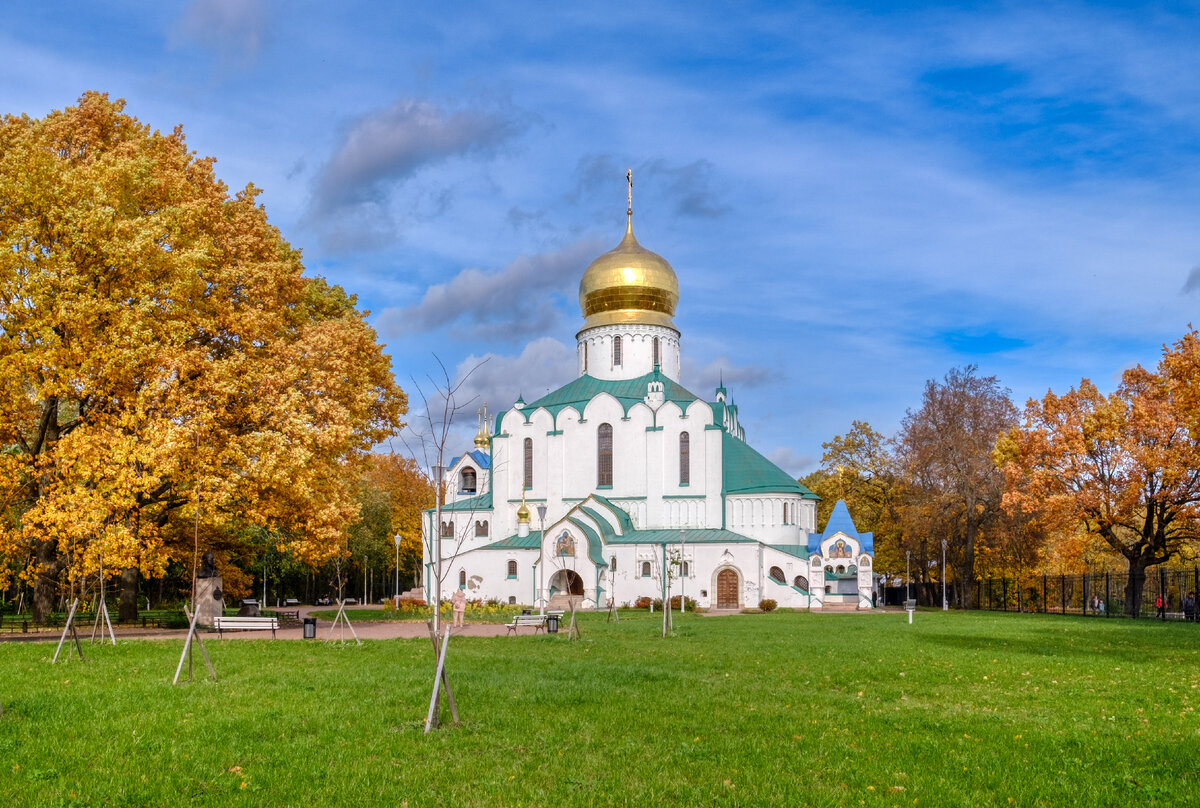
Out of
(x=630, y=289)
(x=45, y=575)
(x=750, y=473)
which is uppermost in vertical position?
(x=630, y=289)

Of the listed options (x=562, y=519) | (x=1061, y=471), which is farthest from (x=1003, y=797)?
(x=562, y=519)

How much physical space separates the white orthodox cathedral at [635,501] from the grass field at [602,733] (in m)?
32.1

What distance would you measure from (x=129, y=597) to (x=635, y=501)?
1180 inches

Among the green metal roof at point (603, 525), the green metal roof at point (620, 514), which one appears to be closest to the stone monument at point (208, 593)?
the green metal roof at point (603, 525)

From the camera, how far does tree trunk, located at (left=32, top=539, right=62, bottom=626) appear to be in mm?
23438

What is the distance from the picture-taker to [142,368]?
2273 centimetres

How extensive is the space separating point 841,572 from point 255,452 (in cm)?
3764

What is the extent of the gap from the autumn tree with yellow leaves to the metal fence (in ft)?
123

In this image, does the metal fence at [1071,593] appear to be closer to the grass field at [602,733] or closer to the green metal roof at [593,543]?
the green metal roof at [593,543]

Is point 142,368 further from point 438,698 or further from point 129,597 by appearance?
point 438,698

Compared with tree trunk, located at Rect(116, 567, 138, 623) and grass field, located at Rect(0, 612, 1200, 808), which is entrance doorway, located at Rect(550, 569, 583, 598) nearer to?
tree trunk, located at Rect(116, 567, 138, 623)

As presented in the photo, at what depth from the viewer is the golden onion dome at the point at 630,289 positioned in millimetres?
59531

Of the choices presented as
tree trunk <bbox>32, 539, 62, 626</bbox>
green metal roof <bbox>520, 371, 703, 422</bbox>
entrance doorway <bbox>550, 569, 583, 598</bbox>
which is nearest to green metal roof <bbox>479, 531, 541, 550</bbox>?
entrance doorway <bbox>550, 569, 583, 598</bbox>

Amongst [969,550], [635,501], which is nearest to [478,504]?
[635,501]
